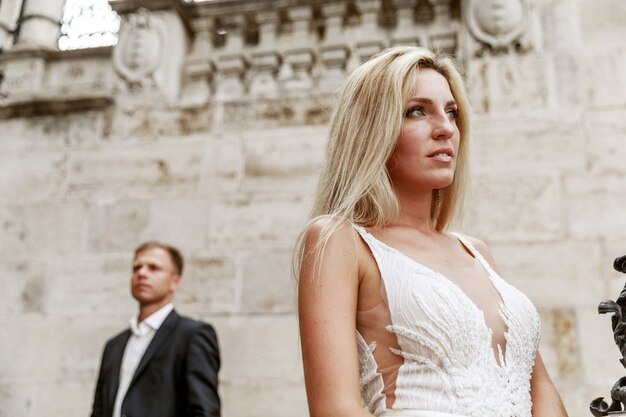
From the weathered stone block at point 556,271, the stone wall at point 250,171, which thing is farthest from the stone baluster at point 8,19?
the weathered stone block at point 556,271

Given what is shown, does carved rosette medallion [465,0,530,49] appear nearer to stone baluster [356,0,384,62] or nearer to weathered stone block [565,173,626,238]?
stone baluster [356,0,384,62]

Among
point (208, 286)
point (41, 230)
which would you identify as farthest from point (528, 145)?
point (41, 230)

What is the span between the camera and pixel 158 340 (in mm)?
3500

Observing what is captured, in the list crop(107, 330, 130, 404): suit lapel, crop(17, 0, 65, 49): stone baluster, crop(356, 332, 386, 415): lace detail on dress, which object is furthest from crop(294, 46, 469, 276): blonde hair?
crop(17, 0, 65, 49): stone baluster

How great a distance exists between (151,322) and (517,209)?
2.18 metres

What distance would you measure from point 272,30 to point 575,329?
111 inches

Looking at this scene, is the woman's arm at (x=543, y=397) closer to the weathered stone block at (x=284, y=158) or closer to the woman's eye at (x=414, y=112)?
the woman's eye at (x=414, y=112)

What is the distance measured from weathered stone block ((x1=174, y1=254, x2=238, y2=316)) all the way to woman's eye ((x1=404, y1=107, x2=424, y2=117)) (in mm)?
2641

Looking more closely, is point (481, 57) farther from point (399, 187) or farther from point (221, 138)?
point (399, 187)

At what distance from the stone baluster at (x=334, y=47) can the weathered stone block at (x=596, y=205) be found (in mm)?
1674

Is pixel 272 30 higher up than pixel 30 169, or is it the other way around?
pixel 272 30

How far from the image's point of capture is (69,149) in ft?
15.8

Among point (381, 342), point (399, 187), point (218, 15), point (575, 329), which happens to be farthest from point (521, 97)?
point (381, 342)

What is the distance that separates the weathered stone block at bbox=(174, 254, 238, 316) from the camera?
4.19 meters
